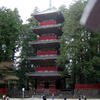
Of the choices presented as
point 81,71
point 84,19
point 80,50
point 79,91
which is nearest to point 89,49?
point 80,50

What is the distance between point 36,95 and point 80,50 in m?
8.90

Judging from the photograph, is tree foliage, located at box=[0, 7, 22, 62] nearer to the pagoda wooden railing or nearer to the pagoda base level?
the pagoda base level

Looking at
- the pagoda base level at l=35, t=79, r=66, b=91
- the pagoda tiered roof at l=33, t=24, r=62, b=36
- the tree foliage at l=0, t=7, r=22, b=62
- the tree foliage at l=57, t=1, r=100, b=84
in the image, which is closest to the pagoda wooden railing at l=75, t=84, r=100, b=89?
the tree foliage at l=57, t=1, r=100, b=84

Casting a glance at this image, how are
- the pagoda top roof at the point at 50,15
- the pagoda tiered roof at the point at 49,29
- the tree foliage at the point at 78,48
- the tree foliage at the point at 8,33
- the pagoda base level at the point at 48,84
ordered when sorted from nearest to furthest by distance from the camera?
the tree foliage at the point at 78,48, the pagoda base level at the point at 48,84, the pagoda tiered roof at the point at 49,29, the pagoda top roof at the point at 50,15, the tree foliage at the point at 8,33

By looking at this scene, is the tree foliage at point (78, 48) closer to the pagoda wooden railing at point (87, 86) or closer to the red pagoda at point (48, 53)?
the pagoda wooden railing at point (87, 86)

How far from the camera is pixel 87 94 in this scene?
2686 cm

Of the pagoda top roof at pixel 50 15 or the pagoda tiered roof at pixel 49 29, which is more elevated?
the pagoda top roof at pixel 50 15

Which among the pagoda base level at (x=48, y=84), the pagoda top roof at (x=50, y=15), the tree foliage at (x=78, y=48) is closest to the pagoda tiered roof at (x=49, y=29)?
the pagoda top roof at (x=50, y=15)

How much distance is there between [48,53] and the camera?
105 feet

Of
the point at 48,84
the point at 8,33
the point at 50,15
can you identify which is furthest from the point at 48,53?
the point at 8,33

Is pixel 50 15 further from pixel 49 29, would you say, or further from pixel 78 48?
pixel 78 48

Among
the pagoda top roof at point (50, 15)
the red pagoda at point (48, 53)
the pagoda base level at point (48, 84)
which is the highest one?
the pagoda top roof at point (50, 15)

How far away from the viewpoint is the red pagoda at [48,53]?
30.7 m

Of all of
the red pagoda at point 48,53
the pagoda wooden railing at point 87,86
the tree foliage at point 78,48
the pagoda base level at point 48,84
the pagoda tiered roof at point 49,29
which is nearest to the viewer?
the tree foliage at point 78,48
